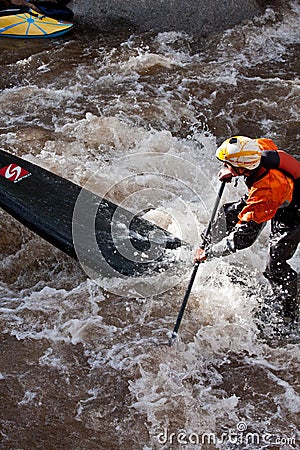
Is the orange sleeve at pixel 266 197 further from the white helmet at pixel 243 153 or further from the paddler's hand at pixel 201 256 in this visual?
the paddler's hand at pixel 201 256

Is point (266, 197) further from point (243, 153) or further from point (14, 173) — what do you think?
point (14, 173)

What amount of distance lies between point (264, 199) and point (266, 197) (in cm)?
2

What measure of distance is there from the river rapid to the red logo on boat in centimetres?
37

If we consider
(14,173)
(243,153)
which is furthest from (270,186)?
(14,173)

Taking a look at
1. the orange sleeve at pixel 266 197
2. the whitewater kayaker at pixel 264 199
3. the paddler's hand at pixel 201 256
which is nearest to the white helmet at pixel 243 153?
the whitewater kayaker at pixel 264 199

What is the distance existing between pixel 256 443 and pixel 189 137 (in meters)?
3.26

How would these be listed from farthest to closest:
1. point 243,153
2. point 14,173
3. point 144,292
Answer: point 14,173
point 144,292
point 243,153

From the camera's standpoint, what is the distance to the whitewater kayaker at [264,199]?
2.97 meters

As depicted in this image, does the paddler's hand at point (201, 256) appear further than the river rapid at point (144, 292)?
Yes

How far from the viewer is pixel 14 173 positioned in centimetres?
434

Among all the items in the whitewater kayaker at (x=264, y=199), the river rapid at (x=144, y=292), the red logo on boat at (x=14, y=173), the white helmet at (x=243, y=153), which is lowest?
the river rapid at (x=144, y=292)

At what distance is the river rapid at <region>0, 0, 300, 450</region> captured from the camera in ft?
9.98

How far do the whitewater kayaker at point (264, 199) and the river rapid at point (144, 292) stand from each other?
51 cm

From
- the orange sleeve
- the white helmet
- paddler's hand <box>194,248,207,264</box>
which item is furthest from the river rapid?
the white helmet
